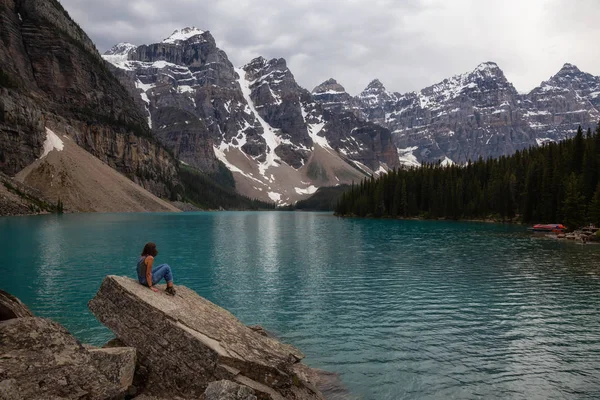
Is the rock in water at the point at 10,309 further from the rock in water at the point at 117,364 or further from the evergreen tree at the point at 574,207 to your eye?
the evergreen tree at the point at 574,207

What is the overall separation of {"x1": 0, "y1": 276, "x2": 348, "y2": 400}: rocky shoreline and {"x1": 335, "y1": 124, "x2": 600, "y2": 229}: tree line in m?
88.5

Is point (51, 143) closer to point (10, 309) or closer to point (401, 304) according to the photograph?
point (401, 304)

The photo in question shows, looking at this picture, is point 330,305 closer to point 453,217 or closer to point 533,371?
point 533,371

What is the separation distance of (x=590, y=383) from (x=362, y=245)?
51577mm

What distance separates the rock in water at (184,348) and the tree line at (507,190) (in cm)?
8827

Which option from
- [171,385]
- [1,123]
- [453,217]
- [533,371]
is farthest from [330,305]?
[1,123]

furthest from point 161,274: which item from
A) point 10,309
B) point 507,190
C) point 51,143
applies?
point 51,143

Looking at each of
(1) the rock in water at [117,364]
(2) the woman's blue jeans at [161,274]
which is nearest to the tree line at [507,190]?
(2) the woman's blue jeans at [161,274]

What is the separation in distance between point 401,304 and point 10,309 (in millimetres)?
23871

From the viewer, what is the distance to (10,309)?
1066 cm

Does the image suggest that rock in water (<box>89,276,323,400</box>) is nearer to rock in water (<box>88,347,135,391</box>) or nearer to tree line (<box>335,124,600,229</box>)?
rock in water (<box>88,347,135,391</box>)

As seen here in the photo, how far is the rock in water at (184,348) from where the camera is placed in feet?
39.7

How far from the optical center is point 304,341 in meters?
21.7

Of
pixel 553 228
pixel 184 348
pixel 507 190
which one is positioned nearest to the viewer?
pixel 184 348
